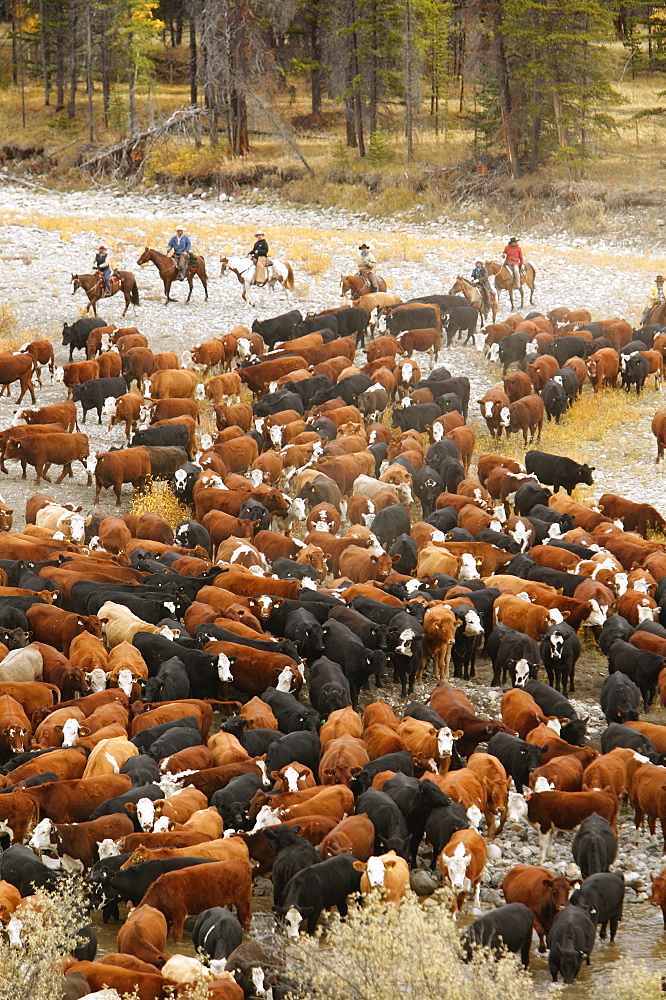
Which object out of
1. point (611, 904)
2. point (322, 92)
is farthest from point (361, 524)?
point (322, 92)

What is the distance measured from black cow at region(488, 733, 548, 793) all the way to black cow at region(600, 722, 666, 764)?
33.3 inches

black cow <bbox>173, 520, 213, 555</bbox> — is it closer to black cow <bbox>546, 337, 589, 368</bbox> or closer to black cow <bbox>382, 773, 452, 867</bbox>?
black cow <bbox>382, 773, 452, 867</bbox>

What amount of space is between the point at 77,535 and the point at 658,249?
80.4 ft

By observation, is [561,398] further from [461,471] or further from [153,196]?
[153,196]

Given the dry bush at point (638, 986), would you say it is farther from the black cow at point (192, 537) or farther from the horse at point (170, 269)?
the horse at point (170, 269)

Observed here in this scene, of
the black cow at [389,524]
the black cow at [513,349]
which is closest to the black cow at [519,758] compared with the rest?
the black cow at [389,524]

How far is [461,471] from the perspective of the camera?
711 inches

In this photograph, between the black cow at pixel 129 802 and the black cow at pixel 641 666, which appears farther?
the black cow at pixel 641 666

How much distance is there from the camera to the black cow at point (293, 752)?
10531 mm

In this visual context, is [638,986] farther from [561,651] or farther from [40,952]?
[561,651]

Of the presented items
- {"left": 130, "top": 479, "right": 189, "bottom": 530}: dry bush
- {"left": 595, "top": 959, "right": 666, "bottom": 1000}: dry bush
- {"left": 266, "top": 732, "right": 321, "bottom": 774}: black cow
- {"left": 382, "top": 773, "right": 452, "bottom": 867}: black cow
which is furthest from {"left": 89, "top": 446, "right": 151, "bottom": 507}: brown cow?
{"left": 595, "top": 959, "right": 666, "bottom": 1000}: dry bush

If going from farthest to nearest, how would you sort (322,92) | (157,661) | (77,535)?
(322,92)
(77,535)
(157,661)

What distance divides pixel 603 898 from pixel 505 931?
929 mm

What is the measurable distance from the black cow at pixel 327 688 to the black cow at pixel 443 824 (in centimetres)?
239
